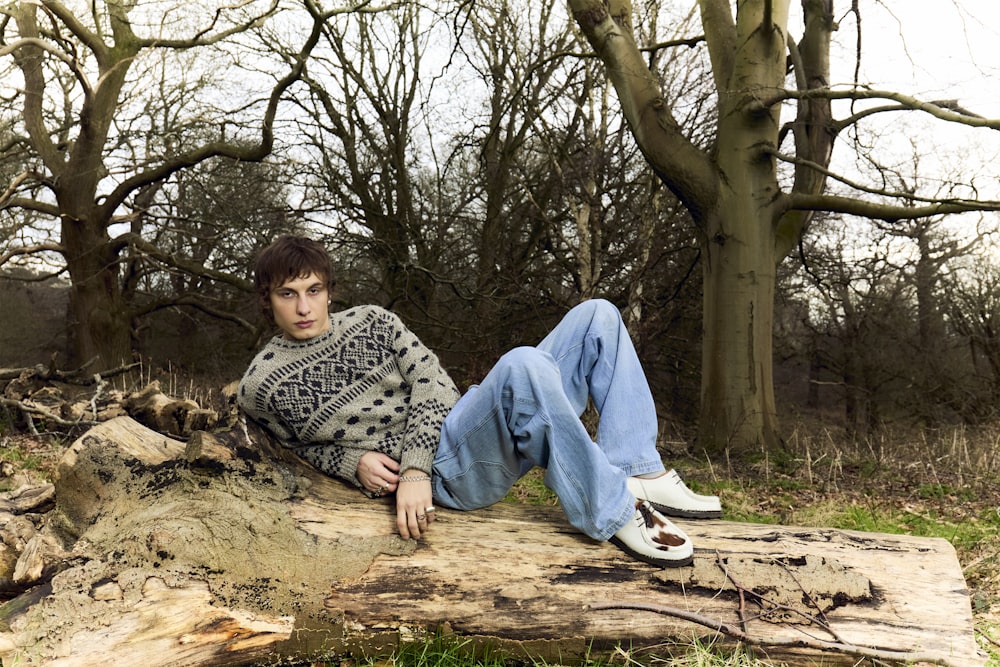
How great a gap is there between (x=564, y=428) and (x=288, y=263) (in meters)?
1.14

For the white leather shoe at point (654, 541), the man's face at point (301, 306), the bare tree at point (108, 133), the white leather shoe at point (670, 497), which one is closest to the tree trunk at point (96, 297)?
the bare tree at point (108, 133)

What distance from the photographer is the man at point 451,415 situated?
2.49m

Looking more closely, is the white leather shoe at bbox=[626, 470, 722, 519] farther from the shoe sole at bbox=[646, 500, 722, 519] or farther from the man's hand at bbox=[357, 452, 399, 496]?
the man's hand at bbox=[357, 452, 399, 496]

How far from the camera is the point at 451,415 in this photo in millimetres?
2756

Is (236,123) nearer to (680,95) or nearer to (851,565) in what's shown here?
(680,95)

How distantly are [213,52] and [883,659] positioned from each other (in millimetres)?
11584

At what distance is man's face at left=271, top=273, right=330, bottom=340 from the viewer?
8.81 ft

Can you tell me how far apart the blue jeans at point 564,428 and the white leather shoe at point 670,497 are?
2.1 inches

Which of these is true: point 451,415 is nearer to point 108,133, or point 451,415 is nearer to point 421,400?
point 421,400

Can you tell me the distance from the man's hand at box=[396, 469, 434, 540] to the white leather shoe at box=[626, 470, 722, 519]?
847 mm

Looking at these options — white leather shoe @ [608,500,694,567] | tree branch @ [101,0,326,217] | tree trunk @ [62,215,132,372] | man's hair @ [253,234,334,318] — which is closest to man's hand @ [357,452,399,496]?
man's hair @ [253,234,334,318]

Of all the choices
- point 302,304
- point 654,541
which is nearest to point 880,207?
point 654,541

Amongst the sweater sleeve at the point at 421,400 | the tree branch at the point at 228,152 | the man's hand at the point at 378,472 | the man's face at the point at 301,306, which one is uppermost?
the tree branch at the point at 228,152

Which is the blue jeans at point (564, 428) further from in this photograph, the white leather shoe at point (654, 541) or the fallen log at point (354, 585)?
the fallen log at point (354, 585)
